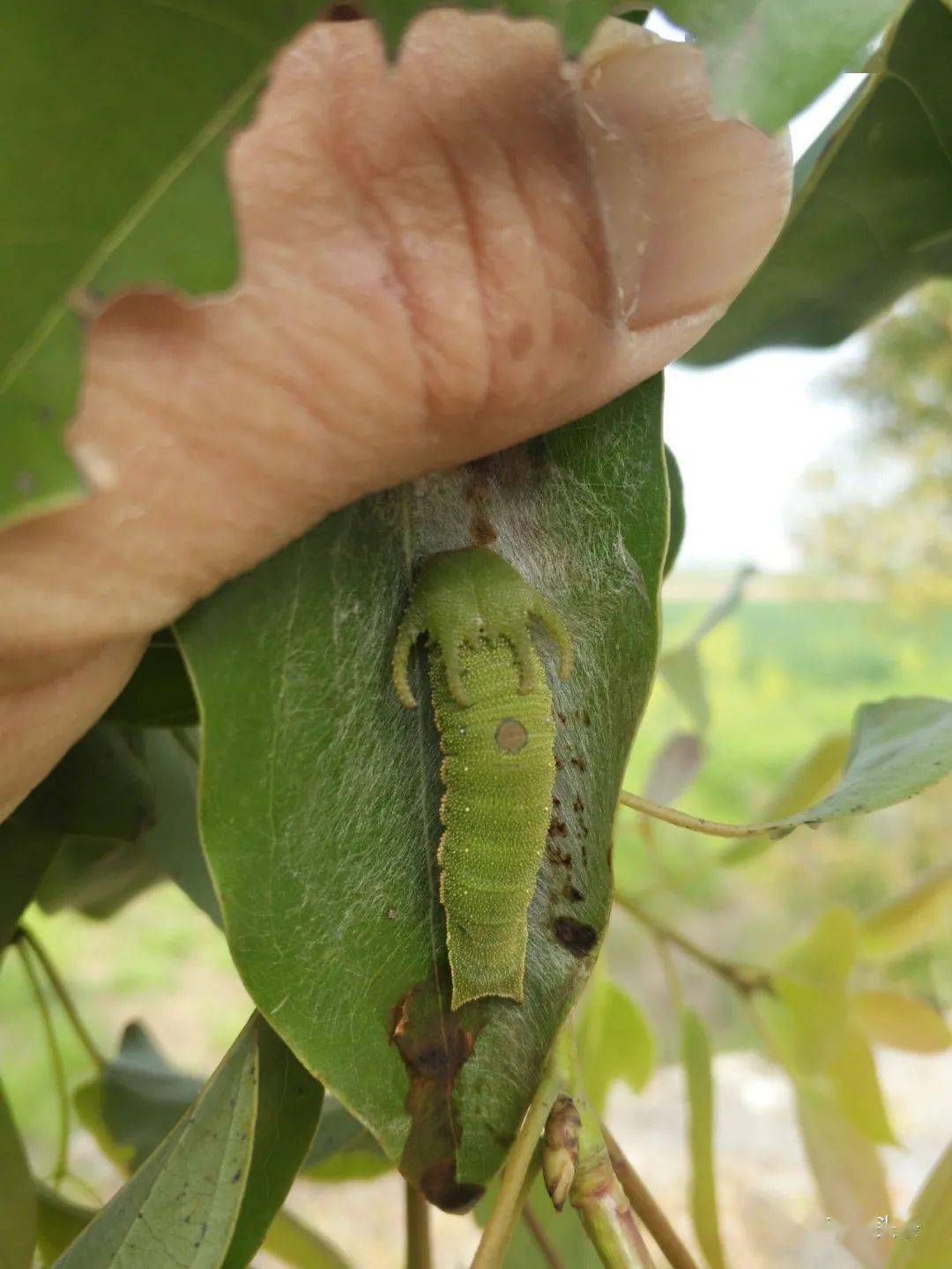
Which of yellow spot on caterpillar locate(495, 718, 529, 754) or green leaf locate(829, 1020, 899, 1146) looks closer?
yellow spot on caterpillar locate(495, 718, 529, 754)

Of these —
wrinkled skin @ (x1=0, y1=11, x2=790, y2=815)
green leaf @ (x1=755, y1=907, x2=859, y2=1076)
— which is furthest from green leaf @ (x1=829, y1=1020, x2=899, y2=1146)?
wrinkled skin @ (x1=0, y1=11, x2=790, y2=815)

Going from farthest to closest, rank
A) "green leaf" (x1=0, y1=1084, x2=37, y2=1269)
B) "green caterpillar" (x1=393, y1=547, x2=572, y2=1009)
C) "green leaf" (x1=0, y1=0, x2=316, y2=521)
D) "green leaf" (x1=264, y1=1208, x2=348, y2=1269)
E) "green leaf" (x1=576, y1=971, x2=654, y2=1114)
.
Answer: "green leaf" (x1=576, y1=971, x2=654, y2=1114)
"green leaf" (x1=264, y1=1208, x2=348, y2=1269)
"green leaf" (x1=0, y1=1084, x2=37, y2=1269)
"green caterpillar" (x1=393, y1=547, x2=572, y2=1009)
"green leaf" (x1=0, y1=0, x2=316, y2=521)

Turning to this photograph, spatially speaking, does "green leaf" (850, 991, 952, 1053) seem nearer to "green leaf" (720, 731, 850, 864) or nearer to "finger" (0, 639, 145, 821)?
"green leaf" (720, 731, 850, 864)

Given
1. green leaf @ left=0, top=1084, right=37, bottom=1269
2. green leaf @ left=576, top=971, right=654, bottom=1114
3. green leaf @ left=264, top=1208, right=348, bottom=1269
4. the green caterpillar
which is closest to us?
the green caterpillar

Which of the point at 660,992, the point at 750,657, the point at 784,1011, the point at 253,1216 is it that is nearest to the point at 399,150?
the point at 253,1216

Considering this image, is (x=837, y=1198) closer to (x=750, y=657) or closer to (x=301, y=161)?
(x=301, y=161)

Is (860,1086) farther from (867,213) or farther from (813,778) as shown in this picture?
(867,213)

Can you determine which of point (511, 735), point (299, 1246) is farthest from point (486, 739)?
point (299, 1246)
